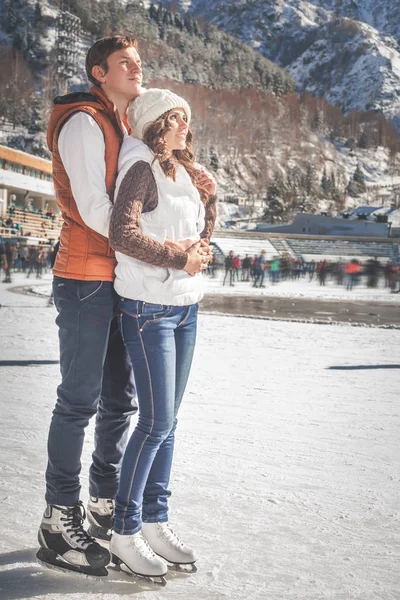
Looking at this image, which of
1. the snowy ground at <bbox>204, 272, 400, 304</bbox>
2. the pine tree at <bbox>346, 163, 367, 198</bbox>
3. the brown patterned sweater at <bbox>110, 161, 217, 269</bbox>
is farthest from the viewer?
the pine tree at <bbox>346, 163, 367, 198</bbox>

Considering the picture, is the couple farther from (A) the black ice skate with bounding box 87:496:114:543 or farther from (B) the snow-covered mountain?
(B) the snow-covered mountain

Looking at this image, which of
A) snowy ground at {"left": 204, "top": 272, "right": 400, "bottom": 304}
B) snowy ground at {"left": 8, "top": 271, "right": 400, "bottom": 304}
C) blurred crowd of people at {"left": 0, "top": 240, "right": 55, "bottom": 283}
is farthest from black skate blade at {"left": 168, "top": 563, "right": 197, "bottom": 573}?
blurred crowd of people at {"left": 0, "top": 240, "right": 55, "bottom": 283}

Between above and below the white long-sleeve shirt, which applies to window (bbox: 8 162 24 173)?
above

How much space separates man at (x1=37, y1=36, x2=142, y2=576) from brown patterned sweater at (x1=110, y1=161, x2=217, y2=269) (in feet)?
0.25

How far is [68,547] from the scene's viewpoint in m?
2.12

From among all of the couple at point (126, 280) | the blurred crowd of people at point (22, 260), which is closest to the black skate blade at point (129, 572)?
the couple at point (126, 280)

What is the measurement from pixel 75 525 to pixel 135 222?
37.1 inches

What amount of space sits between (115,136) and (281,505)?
1455mm

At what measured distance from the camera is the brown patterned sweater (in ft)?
6.39

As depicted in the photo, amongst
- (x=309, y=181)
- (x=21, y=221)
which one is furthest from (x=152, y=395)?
(x=309, y=181)

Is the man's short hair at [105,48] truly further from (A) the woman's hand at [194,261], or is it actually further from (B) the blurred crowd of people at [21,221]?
(B) the blurred crowd of people at [21,221]

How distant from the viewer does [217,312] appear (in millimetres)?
11742

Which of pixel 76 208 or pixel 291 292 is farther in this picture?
pixel 291 292

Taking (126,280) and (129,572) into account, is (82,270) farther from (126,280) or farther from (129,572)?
(129,572)
